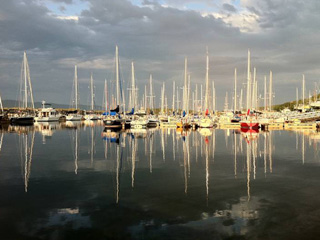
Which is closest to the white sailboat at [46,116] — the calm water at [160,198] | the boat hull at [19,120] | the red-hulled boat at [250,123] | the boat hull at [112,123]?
the boat hull at [19,120]

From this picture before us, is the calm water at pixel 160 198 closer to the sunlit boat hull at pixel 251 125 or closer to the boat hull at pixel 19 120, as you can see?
the sunlit boat hull at pixel 251 125

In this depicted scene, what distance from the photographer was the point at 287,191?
15.7 meters

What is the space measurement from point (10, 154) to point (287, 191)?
26090 millimetres

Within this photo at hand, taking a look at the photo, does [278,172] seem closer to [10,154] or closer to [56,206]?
[56,206]

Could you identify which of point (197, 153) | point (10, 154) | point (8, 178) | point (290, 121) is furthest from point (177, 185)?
point (290, 121)

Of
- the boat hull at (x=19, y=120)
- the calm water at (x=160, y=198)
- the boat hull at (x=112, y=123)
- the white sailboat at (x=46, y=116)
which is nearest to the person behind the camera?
the calm water at (x=160, y=198)

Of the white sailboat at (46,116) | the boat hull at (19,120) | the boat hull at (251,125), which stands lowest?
the boat hull at (251,125)

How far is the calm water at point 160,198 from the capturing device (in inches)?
406

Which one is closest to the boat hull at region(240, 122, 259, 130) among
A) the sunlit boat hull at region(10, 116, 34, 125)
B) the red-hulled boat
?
the red-hulled boat

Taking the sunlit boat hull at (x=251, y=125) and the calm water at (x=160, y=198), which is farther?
the sunlit boat hull at (x=251, y=125)

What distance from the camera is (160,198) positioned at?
1432 centimetres

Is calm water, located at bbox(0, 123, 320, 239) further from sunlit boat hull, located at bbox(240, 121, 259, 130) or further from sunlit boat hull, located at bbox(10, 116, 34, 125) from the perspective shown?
sunlit boat hull, located at bbox(10, 116, 34, 125)

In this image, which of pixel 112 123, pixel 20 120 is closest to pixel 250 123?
pixel 112 123

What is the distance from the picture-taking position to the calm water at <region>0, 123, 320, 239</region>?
10.3 metres
